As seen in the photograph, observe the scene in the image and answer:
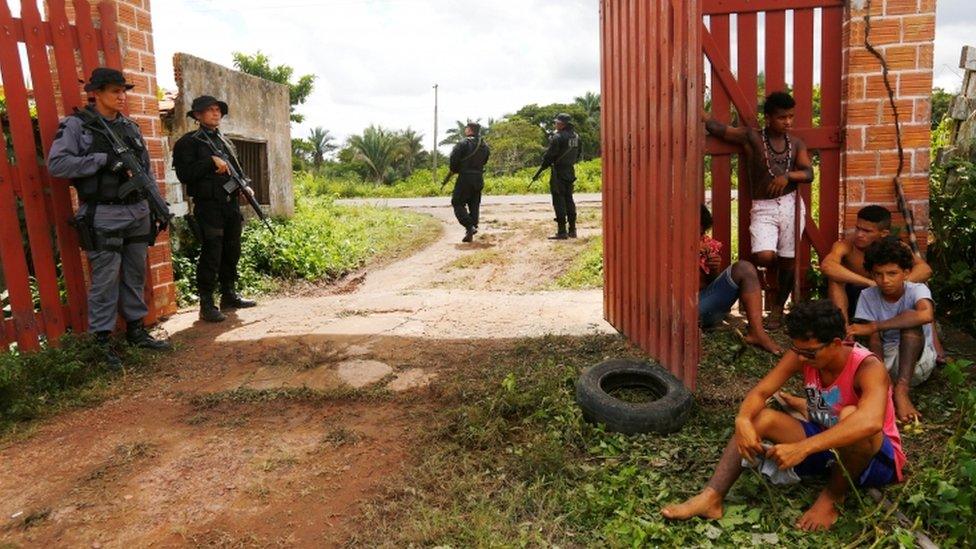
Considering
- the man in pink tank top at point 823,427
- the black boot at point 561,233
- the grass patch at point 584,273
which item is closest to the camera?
the man in pink tank top at point 823,427

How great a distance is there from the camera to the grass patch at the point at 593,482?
260 cm

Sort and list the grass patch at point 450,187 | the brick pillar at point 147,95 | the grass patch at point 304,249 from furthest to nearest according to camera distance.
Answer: the grass patch at point 450,187
the grass patch at point 304,249
the brick pillar at point 147,95

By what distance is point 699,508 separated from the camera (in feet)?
8.91

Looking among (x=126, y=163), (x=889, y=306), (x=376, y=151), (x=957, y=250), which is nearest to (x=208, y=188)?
(x=126, y=163)

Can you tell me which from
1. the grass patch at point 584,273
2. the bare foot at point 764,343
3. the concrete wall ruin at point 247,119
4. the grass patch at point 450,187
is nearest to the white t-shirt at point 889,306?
the bare foot at point 764,343

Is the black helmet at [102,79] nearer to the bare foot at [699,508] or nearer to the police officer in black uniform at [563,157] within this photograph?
the bare foot at [699,508]

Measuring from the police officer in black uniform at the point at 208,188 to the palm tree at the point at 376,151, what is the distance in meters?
32.4

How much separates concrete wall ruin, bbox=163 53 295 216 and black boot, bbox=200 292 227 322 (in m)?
2.18

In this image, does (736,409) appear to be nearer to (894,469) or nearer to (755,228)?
(894,469)

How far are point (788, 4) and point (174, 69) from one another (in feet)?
21.5

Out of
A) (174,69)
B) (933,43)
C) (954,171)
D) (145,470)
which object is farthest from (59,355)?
(954,171)

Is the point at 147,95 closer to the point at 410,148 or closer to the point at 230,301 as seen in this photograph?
the point at 230,301

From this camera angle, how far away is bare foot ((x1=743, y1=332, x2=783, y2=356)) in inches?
167

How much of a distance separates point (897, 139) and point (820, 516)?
287 cm
